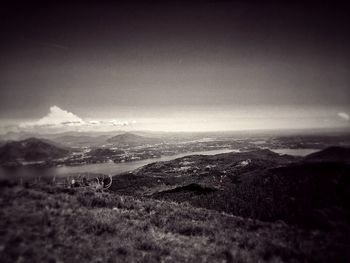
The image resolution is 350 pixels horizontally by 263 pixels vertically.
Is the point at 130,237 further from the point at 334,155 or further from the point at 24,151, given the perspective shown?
the point at 24,151

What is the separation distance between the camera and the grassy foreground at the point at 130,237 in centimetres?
952

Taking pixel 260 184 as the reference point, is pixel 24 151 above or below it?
above

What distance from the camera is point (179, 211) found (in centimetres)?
1922

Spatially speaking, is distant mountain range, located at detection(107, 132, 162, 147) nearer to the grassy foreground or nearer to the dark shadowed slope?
the dark shadowed slope

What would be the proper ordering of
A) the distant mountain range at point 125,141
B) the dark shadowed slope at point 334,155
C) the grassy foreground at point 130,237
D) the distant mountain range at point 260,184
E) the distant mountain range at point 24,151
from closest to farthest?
1. the grassy foreground at point 130,237
2. the distant mountain range at point 260,184
3. the dark shadowed slope at point 334,155
4. the distant mountain range at point 24,151
5. the distant mountain range at point 125,141

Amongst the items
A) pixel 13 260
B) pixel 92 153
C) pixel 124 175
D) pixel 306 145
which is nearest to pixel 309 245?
pixel 13 260

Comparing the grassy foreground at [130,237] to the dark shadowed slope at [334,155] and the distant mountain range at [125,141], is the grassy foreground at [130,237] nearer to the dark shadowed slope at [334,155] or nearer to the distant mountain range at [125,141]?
the dark shadowed slope at [334,155]

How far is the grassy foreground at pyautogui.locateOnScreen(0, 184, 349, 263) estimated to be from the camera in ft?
31.2

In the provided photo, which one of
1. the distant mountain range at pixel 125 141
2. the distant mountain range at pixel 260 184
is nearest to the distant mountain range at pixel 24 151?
the distant mountain range at pixel 260 184

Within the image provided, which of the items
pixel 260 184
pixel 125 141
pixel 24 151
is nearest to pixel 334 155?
pixel 24 151

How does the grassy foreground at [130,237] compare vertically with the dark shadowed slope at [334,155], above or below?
below

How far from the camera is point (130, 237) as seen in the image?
12.5 metres

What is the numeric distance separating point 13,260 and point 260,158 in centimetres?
11926

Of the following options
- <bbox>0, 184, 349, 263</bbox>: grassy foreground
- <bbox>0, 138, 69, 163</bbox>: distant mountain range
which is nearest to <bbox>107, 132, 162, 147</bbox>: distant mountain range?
<bbox>0, 138, 69, 163</bbox>: distant mountain range
